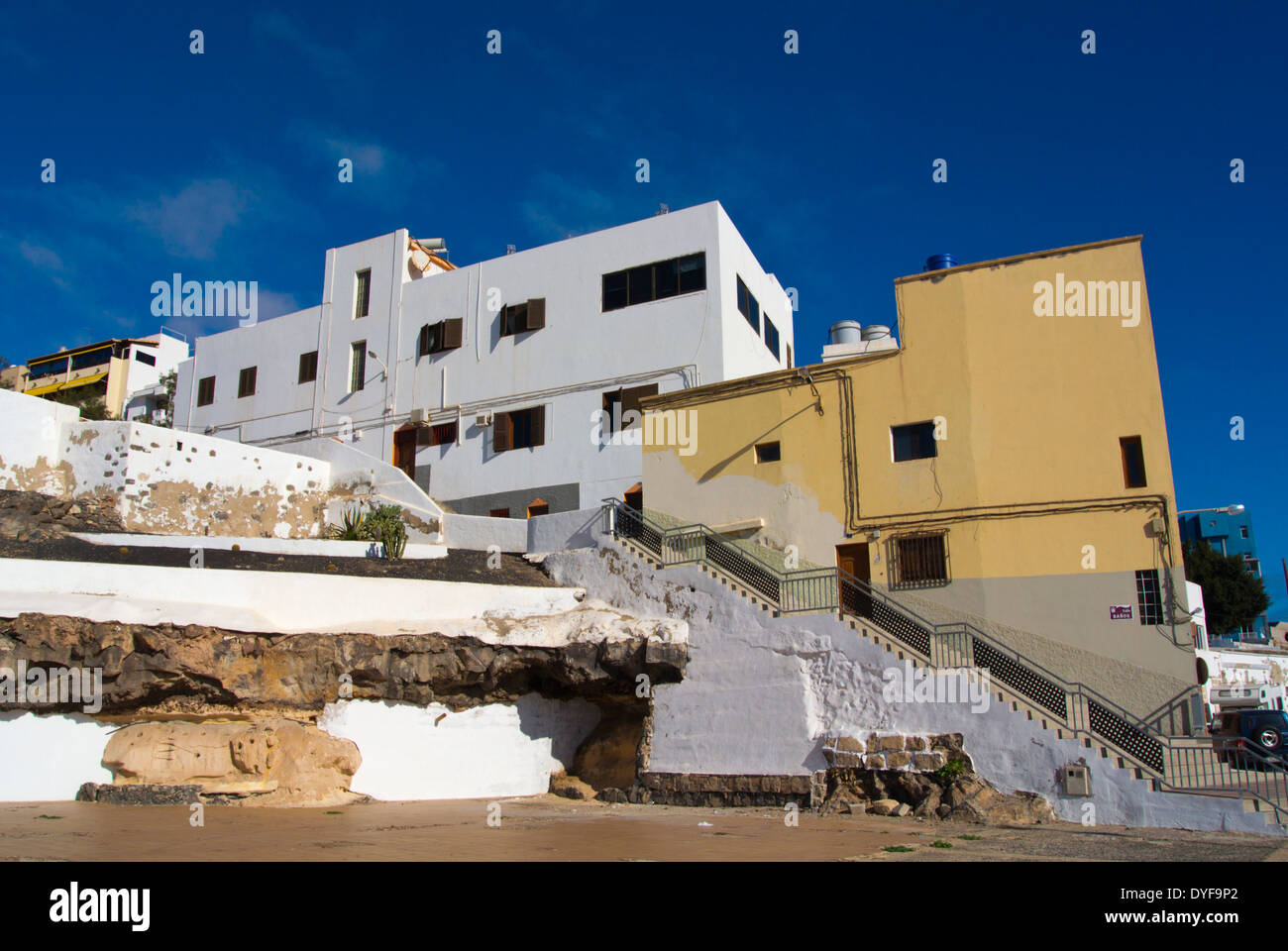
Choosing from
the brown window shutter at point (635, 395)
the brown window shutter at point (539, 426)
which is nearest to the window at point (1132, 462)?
the brown window shutter at point (635, 395)

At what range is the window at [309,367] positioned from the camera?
1442 inches

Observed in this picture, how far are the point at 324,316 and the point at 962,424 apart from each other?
84.5 ft

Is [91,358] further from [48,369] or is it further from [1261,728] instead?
[1261,728]

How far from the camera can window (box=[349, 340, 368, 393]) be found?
35.6 meters

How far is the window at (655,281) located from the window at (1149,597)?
15007 millimetres

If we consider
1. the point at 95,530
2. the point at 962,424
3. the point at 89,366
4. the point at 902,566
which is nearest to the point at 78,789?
the point at 95,530

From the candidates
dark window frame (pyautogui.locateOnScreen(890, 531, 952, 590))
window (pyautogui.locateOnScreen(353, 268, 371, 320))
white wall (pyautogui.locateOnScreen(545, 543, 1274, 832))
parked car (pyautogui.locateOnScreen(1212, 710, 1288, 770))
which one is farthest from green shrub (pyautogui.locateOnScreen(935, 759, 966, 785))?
window (pyautogui.locateOnScreen(353, 268, 371, 320))

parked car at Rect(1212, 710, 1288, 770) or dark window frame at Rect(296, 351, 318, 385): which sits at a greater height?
dark window frame at Rect(296, 351, 318, 385)

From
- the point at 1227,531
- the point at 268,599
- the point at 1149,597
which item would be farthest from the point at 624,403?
the point at 1227,531

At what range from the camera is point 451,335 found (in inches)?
1305

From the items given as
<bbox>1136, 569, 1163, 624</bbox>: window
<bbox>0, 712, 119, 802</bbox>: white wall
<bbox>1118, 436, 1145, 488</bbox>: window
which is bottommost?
<bbox>0, 712, 119, 802</bbox>: white wall

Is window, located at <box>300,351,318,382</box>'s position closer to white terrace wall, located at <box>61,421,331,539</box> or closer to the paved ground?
white terrace wall, located at <box>61,421,331,539</box>

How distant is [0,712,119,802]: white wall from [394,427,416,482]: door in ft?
60.1
